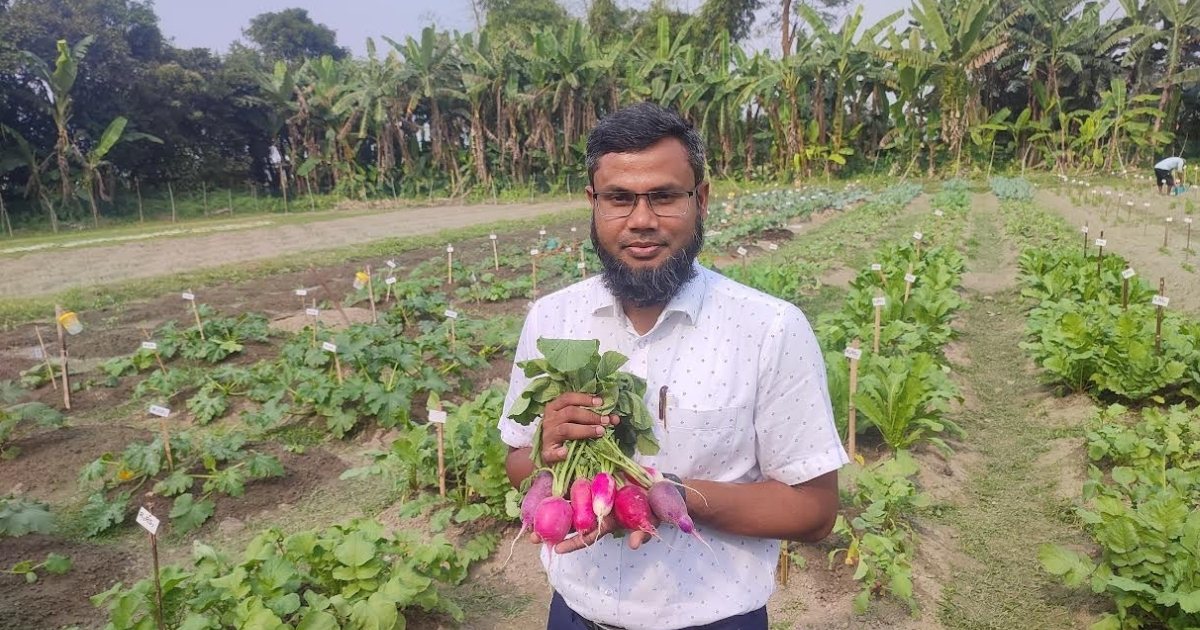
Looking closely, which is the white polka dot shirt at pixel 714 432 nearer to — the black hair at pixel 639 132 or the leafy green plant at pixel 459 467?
the black hair at pixel 639 132

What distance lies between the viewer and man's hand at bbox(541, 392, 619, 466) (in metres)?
1.46

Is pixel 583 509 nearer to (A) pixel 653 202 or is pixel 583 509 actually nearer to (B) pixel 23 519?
(A) pixel 653 202

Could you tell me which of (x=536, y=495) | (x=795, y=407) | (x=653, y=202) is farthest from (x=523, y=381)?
(x=795, y=407)

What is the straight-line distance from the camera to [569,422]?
4.87 ft

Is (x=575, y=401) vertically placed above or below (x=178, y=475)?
above

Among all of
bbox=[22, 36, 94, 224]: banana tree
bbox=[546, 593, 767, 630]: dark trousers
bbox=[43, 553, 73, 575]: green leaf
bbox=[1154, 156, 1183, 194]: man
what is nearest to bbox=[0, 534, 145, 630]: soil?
bbox=[43, 553, 73, 575]: green leaf

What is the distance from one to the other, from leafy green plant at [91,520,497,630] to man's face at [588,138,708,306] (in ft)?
5.86

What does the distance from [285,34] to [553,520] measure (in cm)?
5650

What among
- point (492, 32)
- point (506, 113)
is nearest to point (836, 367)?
point (506, 113)

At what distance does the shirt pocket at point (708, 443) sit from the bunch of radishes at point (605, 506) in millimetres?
96

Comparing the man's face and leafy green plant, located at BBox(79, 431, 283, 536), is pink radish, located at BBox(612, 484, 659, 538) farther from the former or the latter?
leafy green plant, located at BBox(79, 431, 283, 536)

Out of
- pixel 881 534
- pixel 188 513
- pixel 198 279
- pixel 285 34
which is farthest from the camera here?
pixel 285 34

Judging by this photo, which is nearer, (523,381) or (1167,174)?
(523,381)

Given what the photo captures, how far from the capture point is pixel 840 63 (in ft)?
82.8
